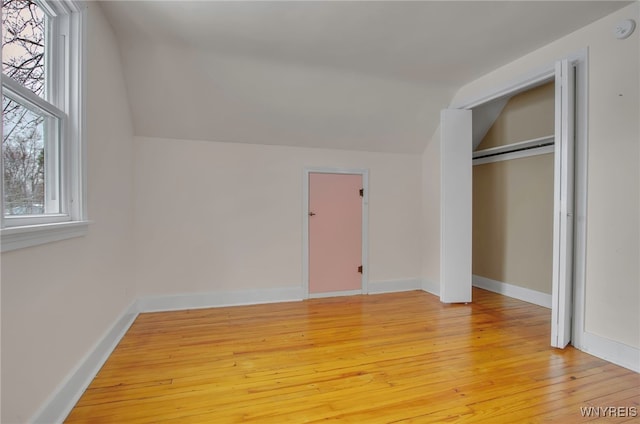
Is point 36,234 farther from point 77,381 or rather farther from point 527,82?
point 527,82

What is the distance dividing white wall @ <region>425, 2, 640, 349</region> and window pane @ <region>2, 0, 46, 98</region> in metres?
3.47

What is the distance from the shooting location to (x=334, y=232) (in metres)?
3.83

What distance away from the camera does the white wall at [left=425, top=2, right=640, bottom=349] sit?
2.10 m

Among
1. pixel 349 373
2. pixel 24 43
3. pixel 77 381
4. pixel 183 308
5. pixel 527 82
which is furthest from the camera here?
pixel 183 308

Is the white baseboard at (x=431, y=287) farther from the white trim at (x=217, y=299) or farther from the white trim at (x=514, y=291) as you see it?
the white trim at (x=217, y=299)

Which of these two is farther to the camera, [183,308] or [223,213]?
[223,213]

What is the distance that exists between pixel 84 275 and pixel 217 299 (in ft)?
5.54

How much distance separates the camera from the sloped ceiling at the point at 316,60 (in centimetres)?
218

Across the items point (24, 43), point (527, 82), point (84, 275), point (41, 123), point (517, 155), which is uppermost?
point (527, 82)

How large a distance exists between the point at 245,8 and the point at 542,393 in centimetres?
302

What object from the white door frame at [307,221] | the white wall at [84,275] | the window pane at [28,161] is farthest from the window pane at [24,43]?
the white door frame at [307,221]

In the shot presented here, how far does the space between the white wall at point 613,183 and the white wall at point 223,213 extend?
7.01 feet

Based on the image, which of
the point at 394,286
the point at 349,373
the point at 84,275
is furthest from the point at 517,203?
the point at 84,275

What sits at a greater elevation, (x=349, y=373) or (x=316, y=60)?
(x=316, y=60)
